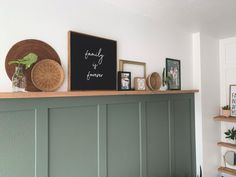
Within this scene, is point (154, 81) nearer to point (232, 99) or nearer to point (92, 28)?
point (92, 28)

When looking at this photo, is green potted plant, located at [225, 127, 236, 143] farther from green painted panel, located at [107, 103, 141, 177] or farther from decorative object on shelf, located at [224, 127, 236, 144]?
green painted panel, located at [107, 103, 141, 177]

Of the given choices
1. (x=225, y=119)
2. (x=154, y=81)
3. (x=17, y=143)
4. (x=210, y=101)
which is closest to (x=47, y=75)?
(x=17, y=143)

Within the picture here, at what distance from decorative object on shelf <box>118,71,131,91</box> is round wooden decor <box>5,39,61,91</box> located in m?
0.59

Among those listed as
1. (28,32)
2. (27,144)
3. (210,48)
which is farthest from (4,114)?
(210,48)

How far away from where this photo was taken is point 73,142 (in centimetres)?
161

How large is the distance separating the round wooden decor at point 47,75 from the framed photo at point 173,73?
4.45ft

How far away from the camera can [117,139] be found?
1896 mm

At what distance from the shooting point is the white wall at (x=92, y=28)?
1345mm

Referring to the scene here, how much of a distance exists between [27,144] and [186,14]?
1.92m

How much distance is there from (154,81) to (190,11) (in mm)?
792

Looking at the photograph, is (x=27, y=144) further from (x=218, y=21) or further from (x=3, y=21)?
(x=218, y=21)

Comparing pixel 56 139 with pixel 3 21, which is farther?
pixel 56 139

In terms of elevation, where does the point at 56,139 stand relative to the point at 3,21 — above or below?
below

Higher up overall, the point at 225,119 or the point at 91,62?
the point at 91,62
